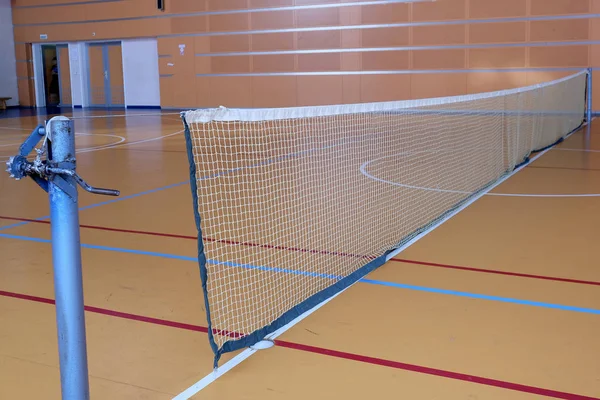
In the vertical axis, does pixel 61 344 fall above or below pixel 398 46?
below

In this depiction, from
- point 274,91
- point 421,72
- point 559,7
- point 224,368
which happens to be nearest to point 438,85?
point 421,72

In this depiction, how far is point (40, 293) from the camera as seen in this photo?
4.38 metres

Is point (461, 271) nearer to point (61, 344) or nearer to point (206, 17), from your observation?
point (61, 344)

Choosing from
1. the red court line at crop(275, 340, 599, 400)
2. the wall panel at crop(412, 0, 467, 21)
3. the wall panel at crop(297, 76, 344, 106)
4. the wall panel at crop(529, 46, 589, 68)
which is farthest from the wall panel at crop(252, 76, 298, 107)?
the red court line at crop(275, 340, 599, 400)

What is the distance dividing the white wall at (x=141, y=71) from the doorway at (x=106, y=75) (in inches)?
17.4

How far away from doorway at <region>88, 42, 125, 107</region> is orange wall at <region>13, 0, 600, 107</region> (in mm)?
783

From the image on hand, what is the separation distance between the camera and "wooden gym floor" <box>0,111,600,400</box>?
3072 millimetres

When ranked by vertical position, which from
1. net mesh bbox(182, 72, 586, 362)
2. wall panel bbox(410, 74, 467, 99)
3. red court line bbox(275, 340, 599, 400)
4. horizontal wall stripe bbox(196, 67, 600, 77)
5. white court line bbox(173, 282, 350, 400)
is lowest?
red court line bbox(275, 340, 599, 400)

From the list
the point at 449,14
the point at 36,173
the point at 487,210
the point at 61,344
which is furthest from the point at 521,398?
the point at 449,14

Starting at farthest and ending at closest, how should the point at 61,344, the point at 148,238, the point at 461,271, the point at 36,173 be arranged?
the point at 148,238 → the point at 461,271 → the point at 61,344 → the point at 36,173

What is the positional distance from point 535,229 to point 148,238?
10.9 feet

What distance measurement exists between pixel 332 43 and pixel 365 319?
54.9ft

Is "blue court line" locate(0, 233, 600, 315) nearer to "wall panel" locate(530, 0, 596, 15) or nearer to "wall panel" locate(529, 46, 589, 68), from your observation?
"wall panel" locate(529, 46, 589, 68)

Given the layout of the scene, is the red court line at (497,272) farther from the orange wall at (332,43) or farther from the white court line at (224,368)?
the orange wall at (332,43)
